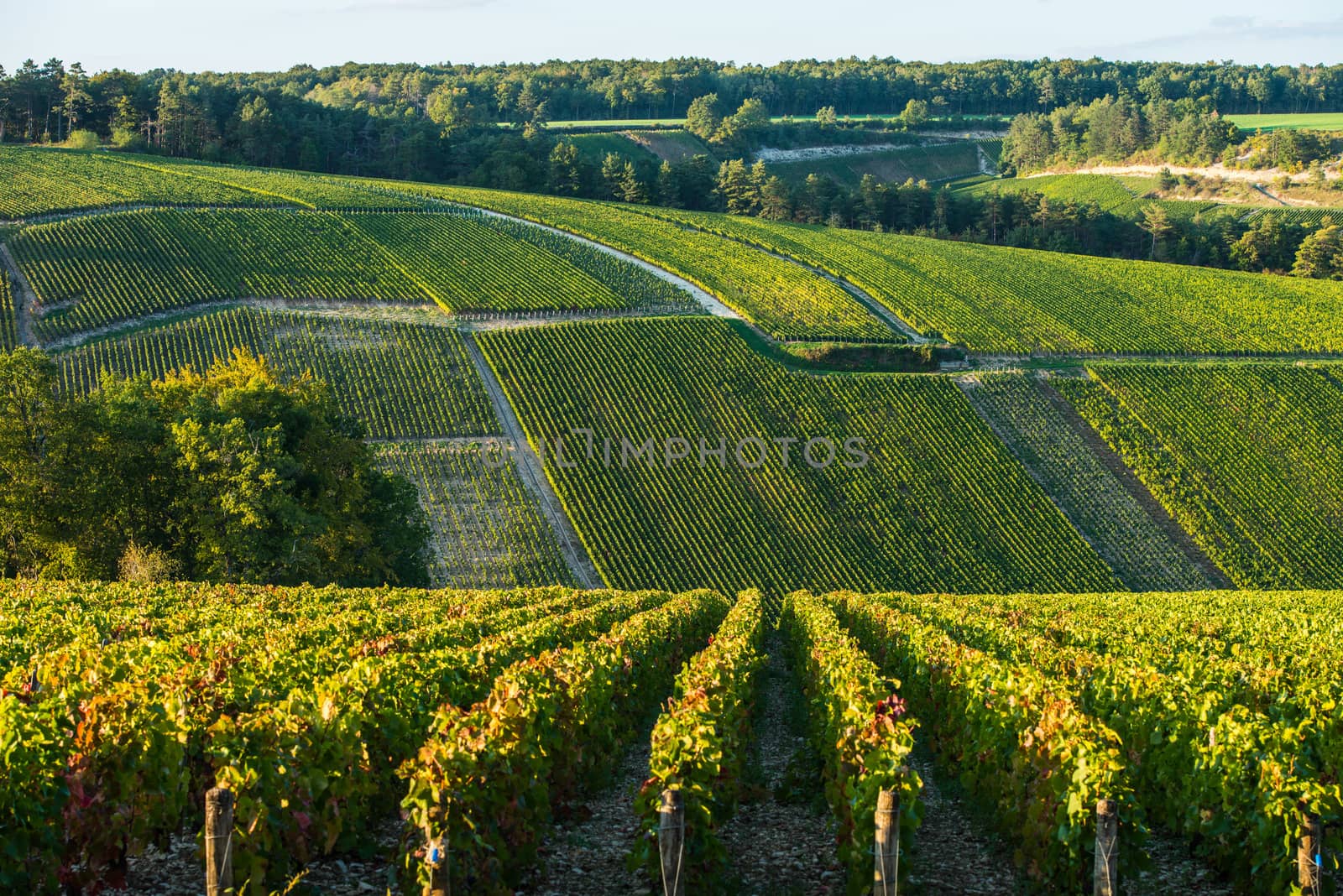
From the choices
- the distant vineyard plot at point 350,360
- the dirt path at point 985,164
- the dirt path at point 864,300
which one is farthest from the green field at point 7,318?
the dirt path at point 985,164

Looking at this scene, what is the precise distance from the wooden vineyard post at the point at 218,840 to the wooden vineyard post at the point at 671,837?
3.41 metres

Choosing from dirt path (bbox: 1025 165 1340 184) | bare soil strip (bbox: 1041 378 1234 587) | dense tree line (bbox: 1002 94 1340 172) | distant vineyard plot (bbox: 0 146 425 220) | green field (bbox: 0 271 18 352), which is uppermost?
dense tree line (bbox: 1002 94 1340 172)

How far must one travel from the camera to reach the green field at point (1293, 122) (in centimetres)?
17025

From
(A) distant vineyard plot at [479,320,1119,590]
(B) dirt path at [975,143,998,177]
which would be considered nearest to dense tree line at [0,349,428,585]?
(A) distant vineyard plot at [479,320,1119,590]

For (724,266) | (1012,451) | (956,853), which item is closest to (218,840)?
(956,853)

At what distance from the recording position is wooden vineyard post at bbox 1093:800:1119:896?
9469 mm

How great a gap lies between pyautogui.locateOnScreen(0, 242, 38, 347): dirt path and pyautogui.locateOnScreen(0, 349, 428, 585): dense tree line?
28451 millimetres

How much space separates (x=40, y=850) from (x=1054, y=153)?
587 ft

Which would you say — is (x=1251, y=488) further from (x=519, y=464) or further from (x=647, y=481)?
(x=519, y=464)

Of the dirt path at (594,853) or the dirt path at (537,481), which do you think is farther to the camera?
the dirt path at (537,481)

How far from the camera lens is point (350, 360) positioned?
67.2 meters

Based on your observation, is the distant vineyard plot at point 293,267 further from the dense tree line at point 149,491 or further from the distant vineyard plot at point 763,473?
the dense tree line at point 149,491

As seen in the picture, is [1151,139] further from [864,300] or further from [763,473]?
[763,473]

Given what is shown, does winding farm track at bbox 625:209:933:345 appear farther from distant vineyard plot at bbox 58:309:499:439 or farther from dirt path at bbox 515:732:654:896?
dirt path at bbox 515:732:654:896
